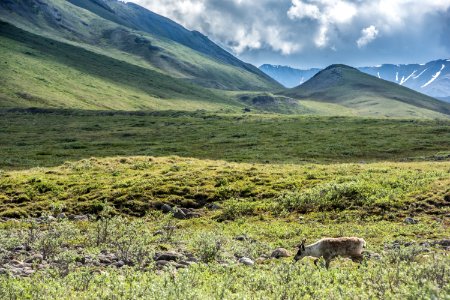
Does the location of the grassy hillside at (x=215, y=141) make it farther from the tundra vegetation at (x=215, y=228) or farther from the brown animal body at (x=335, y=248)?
the brown animal body at (x=335, y=248)

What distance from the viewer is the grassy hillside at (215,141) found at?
65688mm

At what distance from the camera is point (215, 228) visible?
25.6 m

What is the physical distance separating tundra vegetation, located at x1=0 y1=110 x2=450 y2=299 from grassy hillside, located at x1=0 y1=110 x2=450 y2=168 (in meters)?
4.01

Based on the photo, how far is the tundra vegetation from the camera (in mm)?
11531

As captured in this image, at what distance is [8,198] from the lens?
32.6 metres

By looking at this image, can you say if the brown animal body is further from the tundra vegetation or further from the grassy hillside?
the grassy hillside

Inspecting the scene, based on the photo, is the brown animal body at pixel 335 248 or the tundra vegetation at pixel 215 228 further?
the brown animal body at pixel 335 248

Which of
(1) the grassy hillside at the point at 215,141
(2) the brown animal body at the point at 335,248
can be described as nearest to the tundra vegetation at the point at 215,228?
(2) the brown animal body at the point at 335,248

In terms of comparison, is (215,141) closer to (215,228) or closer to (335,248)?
(215,228)

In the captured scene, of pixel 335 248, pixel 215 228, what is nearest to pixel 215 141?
pixel 215 228

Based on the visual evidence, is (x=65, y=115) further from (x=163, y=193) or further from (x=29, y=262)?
(x=29, y=262)

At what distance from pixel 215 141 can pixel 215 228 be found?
60351mm

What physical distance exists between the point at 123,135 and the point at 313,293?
9202cm

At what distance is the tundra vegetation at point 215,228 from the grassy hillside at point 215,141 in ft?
13.1
